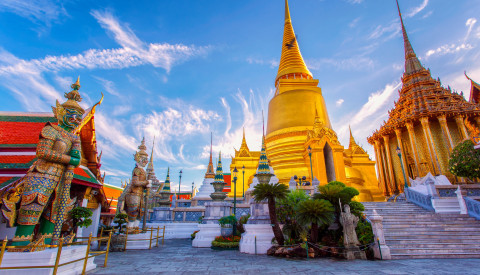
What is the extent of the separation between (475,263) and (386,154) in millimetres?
18339

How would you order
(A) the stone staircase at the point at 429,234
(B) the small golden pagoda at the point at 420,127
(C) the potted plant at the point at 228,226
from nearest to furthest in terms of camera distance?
(A) the stone staircase at the point at 429,234 < (C) the potted plant at the point at 228,226 < (B) the small golden pagoda at the point at 420,127

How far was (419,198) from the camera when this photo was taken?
487 inches

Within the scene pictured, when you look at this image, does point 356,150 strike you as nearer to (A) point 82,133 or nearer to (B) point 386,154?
(B) point 386,154

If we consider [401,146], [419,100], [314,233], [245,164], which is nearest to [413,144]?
[401,146]

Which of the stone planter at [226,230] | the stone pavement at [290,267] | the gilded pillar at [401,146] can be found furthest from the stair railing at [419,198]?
the stone planter at [226,230]

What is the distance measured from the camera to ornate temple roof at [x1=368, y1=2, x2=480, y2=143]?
18.5 meters

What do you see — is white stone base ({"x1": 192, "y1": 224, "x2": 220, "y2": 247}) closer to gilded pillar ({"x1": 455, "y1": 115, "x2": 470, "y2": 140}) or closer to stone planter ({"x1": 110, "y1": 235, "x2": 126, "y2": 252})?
stone planter ({"x1": 110, "y1": 235, "x2": 126, "y2": 252})

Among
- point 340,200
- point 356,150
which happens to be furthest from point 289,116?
point 340,200

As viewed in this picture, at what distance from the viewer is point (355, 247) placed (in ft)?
23.4

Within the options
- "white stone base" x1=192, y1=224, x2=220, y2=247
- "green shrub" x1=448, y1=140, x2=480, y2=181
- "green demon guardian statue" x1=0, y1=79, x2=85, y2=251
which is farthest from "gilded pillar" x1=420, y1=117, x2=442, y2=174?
"green demon guardian statue" x1=0, y1=79, x2=85, y2=251

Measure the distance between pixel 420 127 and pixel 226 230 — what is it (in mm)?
18892

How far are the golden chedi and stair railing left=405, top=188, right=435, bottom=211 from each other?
4.65 meters

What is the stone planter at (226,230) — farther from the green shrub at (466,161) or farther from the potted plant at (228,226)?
the green shrub at (466,161)

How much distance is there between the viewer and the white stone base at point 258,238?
8038 millimetres
